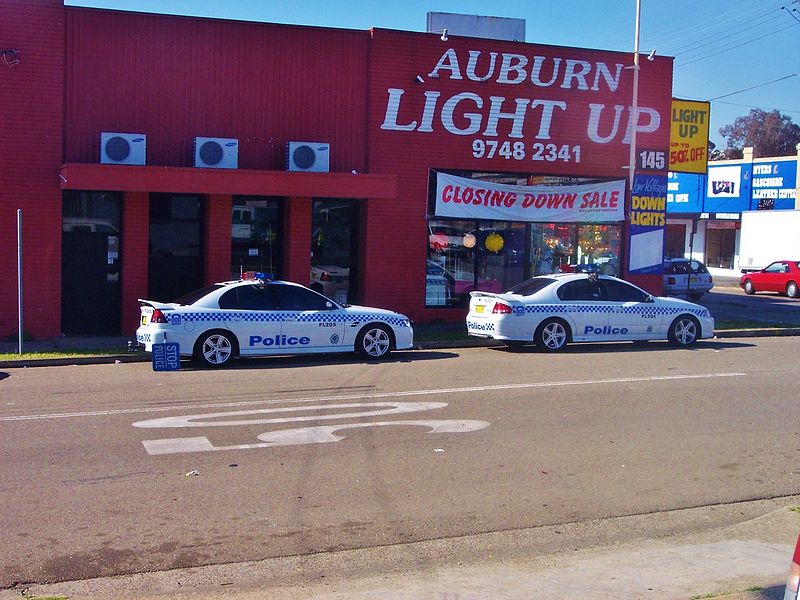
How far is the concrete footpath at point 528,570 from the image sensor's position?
5762mm

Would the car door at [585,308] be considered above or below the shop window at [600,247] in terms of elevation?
below

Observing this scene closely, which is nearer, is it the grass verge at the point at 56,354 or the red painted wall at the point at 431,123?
the grass verge at the point at 56,354

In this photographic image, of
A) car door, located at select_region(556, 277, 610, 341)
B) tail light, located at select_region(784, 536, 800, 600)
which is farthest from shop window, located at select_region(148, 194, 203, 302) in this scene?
tail light, located at select_region(784, 536, 800, 600)

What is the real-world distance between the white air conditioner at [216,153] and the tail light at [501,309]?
6.59 meters

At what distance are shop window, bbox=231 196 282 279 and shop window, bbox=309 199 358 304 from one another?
2.72 feet

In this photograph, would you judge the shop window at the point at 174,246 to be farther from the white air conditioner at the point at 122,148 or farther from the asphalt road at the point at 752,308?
the asphalt road at the point at 752,308

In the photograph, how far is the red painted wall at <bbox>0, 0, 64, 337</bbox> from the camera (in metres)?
18.1

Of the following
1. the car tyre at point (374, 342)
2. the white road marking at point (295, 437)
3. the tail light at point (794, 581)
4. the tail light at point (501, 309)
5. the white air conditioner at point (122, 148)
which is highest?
the white air conditioner at point (122, 148)

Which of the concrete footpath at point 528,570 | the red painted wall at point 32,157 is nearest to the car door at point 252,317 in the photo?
the red painted wall at point 32,157

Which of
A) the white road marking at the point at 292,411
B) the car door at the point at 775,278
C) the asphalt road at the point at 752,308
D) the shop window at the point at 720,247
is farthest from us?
the shop window at the point at 720,247

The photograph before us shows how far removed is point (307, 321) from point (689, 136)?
1452 cm

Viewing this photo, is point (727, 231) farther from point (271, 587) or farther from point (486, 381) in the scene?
point (271, 587)

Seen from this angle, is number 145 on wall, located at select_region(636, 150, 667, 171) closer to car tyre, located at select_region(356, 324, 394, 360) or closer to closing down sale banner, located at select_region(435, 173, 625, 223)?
closing down sale banner, located at select_region(435, 173, 625, 223)

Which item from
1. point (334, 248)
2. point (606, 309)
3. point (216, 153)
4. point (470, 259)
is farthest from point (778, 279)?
point (216, 153)
